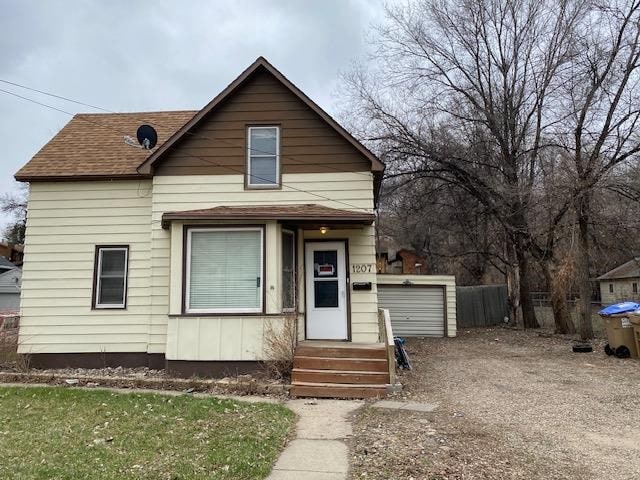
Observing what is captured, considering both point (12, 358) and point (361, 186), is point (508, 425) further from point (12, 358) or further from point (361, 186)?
point (12, 358)

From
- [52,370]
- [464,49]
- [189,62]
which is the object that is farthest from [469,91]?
[52,370]

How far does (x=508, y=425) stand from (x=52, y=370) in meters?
8.61

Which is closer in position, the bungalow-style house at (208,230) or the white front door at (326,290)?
the bungalow-style house at (208,230)

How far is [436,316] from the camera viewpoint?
1777 centimetres

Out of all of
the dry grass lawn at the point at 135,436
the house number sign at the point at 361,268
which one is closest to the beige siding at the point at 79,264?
the dry grass lawn at the point at 135,436

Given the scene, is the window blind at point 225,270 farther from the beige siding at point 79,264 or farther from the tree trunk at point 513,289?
the tree trunk at point 513,289

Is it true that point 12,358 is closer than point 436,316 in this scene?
Yes

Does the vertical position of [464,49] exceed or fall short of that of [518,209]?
it exceeds it

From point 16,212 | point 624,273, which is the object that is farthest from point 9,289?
point 624,273

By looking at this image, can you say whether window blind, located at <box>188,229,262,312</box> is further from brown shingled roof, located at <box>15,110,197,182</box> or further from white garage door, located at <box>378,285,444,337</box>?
white garage door, located at <box>378,285,444,337</box>

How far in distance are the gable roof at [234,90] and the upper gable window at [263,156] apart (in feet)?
2.79

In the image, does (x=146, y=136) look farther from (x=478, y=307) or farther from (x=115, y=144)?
(x=478, y=307)

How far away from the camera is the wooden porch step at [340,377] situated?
8107 millimetres

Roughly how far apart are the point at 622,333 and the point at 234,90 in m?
10.5
